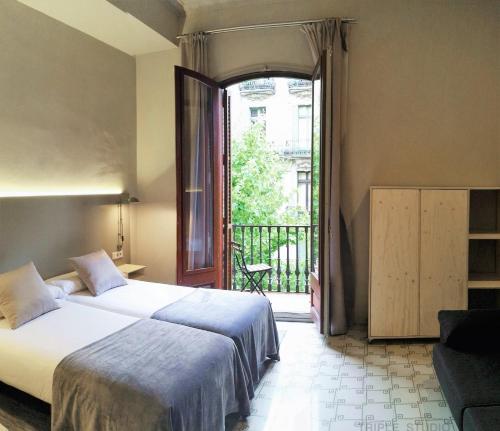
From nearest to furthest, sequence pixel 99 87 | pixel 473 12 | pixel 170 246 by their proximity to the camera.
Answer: pixel 473 12 < pixel 99 87 < pixel 170 246

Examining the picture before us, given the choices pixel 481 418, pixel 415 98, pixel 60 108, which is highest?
pixel 415 98

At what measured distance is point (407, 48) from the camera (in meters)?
3.55

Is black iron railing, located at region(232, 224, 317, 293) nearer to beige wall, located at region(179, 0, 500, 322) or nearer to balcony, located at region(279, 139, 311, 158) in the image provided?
beige wall, located at region(179, 0, 500, 322)

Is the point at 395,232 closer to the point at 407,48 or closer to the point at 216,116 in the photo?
the point at 407,48

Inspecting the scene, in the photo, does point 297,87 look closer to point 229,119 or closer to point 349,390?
point 229,119

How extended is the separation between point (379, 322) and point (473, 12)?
306cm

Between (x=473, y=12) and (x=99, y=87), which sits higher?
(x=473, y=12)

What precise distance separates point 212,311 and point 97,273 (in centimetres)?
121

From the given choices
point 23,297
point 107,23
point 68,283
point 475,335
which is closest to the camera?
point 475,335

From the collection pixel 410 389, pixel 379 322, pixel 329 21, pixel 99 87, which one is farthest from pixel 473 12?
pixel 99 87

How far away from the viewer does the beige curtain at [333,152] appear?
3.38m

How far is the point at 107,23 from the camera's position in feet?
11.5

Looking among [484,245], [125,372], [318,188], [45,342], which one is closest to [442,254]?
[484,245]

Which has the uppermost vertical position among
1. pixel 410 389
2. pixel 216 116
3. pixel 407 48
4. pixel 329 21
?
pixel 329 21
